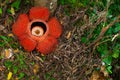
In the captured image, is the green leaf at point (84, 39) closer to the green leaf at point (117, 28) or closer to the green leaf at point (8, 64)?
the green leaf at point (117, 28)

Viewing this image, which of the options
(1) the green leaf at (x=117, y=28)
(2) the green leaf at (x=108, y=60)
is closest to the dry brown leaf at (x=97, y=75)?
(2) the green leaf at (x=108, y=60)

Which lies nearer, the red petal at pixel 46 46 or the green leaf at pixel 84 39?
the red petal at pixel 46 46

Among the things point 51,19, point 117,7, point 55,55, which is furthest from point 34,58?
point 117,7

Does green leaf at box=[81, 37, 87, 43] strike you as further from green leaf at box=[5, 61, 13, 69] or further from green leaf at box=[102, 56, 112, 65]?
green leaf at box=[5, 61, 13, 69]

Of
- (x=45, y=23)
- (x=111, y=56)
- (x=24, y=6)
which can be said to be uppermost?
(x=24, y=6)

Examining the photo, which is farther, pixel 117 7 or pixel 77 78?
pixel 117 7

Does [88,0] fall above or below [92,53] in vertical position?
above

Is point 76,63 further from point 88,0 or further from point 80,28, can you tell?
point 88,0

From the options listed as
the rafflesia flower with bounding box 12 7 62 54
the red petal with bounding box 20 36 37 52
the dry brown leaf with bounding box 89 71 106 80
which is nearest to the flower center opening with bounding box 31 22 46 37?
the rafflesia flower with bounding box 12 7 62 54
